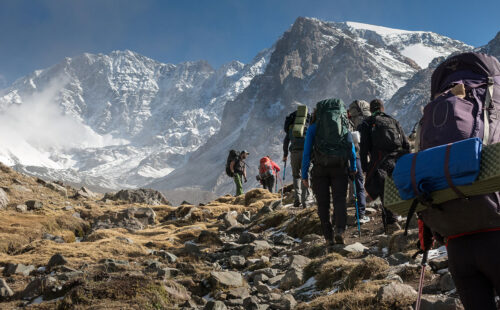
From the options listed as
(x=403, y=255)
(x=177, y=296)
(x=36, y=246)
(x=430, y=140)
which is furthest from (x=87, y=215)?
(x=430, y=140)

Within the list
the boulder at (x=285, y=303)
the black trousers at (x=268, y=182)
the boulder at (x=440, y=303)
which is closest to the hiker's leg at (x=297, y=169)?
the black trousers at (x=268, y=182)

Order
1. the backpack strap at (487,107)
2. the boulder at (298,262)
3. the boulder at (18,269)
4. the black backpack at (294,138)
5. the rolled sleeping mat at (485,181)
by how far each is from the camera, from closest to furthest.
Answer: the rolled sleeping mat at (485,181), the backpack strap at (487,107), the boulder at (298,262), the boulder at (18,269), the black backpack at (294,138)

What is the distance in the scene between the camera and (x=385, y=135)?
7.79 metres

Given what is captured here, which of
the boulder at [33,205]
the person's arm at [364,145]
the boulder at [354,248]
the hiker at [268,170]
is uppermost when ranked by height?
the hiker at [268,170]

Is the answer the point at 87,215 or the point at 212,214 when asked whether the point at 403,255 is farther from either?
the point at 87,215

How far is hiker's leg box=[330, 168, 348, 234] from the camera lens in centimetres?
772

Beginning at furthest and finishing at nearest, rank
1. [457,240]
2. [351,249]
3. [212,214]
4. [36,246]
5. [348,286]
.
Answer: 1. [212,214]
2. [36,246]
3. [351,249]
4. [348,286]
5. [457,240]

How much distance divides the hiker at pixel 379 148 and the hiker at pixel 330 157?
1.17ft

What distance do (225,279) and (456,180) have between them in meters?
4.84

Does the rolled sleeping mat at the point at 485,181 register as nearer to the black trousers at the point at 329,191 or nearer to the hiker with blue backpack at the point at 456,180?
the hiker with blue backpack at the point at 456,180

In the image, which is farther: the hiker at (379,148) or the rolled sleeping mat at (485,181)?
the hiker at (379,148)

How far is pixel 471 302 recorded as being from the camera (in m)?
2.82

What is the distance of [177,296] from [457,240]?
4.46 metres

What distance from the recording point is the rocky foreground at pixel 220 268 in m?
5.28
